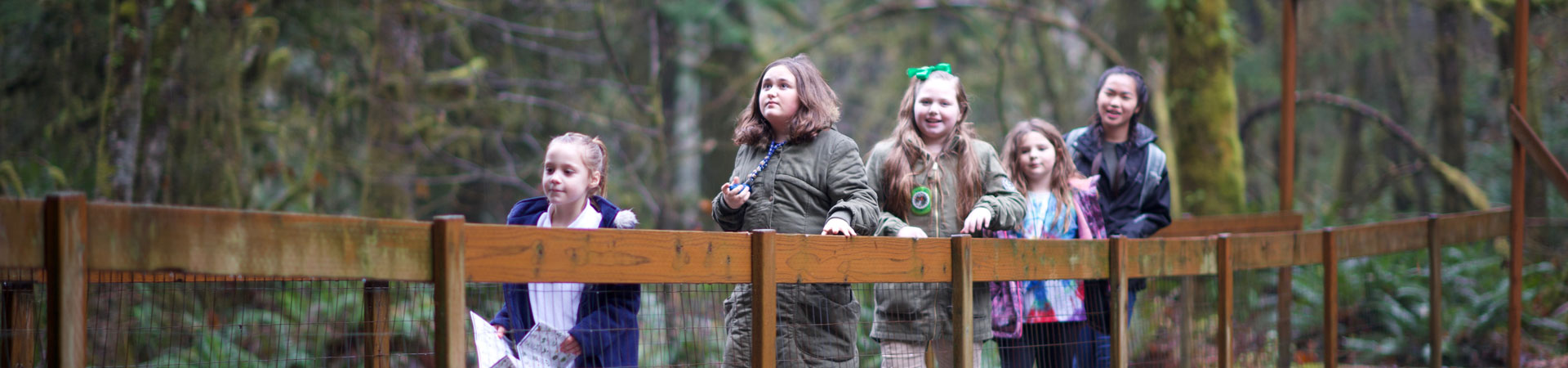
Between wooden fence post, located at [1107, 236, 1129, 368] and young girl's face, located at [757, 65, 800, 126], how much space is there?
4.58 ft

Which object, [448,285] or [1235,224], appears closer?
[448,285]

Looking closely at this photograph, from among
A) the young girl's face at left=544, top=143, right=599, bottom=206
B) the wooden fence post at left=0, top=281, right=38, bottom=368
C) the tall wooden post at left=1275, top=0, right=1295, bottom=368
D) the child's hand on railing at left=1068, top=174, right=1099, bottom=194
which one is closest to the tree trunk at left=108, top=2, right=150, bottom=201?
the wooden fence post at left=0, top=281, right=38, bottom=368

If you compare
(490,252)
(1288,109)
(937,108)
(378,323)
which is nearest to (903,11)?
(1288,109)

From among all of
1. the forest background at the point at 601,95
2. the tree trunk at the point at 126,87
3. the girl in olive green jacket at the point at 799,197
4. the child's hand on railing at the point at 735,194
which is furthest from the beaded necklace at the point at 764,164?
the tree trunk at the point at 126,87

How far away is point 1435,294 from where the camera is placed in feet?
18.9

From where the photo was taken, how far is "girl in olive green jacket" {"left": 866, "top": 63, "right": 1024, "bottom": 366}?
3869mm

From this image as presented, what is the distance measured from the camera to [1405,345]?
7156 mm

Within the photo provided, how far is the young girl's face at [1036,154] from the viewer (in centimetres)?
442

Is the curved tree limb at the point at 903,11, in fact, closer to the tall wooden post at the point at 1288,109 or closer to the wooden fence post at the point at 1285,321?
the tall wooden post at the point at 1288,109

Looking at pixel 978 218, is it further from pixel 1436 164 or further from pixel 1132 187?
pixel 1436 164

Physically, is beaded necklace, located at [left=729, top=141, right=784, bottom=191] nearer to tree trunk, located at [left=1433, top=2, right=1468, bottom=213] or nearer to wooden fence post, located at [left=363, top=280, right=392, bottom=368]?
wooden fence post, located at [left=363, top=280, right=392, bottom=368]

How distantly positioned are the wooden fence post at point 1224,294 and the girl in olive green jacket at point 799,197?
1.79 metres

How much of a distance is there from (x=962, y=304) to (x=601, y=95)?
9.76 metres

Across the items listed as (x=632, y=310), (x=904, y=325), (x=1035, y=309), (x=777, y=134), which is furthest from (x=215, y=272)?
(x=1035, y=309)
